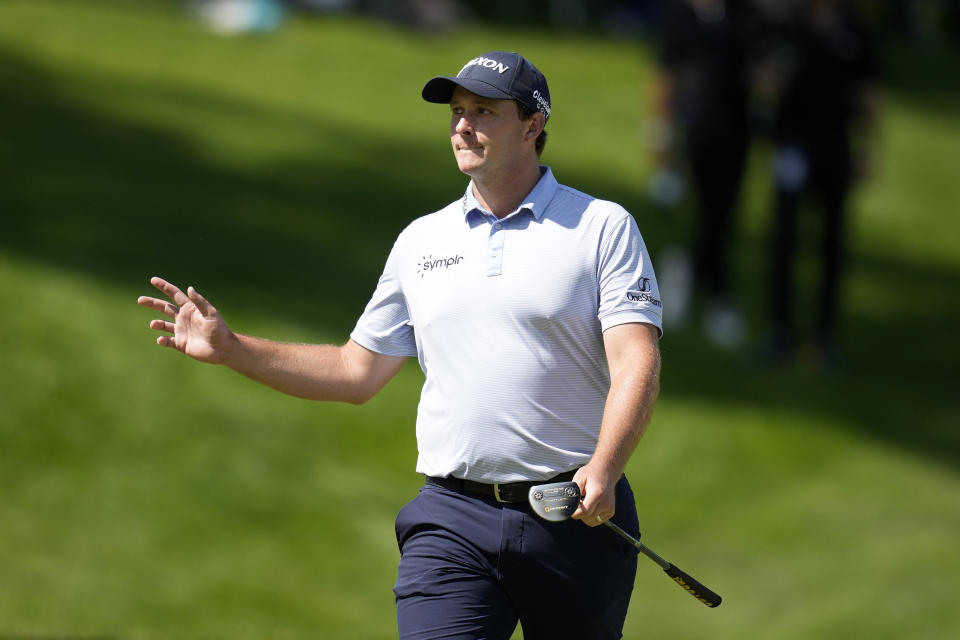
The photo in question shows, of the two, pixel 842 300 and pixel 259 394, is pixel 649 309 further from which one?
pixel 842 300

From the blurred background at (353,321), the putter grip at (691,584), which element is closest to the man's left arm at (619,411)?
the putter grip at (691,584)

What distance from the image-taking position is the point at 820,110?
11.1 m

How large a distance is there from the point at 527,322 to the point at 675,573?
91cm

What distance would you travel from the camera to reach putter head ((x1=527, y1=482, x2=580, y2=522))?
370 centimetres

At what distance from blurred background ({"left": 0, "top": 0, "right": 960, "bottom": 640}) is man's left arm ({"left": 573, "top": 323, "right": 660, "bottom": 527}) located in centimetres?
440

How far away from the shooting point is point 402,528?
434 centimetres

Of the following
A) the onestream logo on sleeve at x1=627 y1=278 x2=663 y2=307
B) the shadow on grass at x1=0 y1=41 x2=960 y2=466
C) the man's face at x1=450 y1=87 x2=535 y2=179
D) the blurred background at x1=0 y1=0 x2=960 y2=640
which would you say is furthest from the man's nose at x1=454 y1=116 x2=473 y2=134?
the shadow on grass at x1=0 y1=41 x2=960 y2=466

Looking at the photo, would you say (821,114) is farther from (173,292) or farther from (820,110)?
(173,292)

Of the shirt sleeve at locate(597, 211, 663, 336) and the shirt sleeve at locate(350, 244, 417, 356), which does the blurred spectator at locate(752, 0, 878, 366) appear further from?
the shirt sleeve at locate(597, 211, 663, 336)

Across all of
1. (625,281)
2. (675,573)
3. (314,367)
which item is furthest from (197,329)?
(675,573)

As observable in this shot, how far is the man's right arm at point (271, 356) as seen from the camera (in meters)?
4.17

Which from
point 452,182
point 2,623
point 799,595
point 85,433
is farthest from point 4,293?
point 799,595

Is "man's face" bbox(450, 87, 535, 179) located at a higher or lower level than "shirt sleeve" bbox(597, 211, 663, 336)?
higher

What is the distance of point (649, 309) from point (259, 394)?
22.5ft
